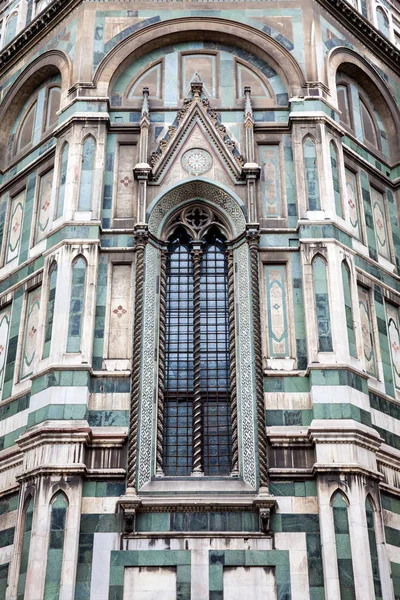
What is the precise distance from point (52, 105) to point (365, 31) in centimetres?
971

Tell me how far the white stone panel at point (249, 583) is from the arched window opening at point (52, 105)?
13.8 m

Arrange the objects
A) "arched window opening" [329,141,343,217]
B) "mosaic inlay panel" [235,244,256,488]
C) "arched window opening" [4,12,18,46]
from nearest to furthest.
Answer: "mosaic inlay panel" [235,244,256,488] → "arched window opening" [329,141,343,217] → "arched window opening" [4,12,18,46]

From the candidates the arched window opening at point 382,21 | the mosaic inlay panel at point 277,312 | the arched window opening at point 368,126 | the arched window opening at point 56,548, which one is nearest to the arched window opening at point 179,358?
the mosaic inlay panel at point 277,312

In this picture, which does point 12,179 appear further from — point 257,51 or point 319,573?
point 319,573

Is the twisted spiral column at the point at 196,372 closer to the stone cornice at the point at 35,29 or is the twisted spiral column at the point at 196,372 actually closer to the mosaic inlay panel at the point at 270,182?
the mosaic inlay panel at the point at 270,182

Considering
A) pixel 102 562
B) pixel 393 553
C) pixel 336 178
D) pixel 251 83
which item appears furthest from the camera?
pixel 251 83

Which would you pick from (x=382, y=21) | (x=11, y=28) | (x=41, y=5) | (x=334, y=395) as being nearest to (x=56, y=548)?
(x=334, y=395)

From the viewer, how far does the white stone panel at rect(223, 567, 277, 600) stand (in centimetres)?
1900

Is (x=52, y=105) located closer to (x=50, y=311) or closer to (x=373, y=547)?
(x=50, y=311)

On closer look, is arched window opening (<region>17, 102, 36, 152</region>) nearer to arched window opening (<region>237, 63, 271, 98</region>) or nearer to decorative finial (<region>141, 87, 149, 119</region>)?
decorative finial (<region>141, 87, 149, 119</region>)

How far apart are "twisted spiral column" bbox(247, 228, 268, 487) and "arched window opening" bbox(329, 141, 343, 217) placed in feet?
7.58

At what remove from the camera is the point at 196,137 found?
80.4 ft

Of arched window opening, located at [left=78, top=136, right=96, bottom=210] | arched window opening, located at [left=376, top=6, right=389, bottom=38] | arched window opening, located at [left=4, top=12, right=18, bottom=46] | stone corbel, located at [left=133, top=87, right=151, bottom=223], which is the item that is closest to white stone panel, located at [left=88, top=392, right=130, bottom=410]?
stone corbel, located at [left=133, top=87, right=151, bottom=223]

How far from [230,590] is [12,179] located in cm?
1359
